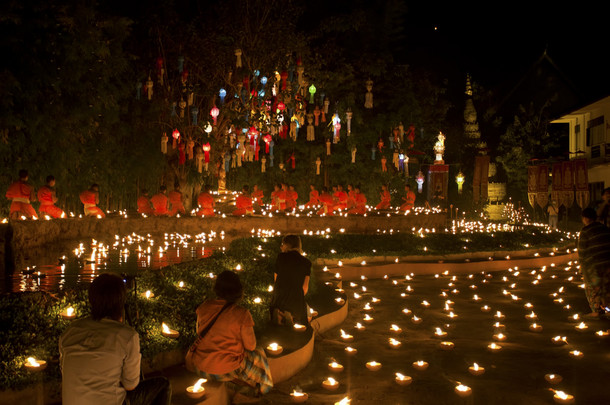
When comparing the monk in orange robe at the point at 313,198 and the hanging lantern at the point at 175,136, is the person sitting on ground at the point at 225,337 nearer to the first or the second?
the hanging lantern at the point at 175,136

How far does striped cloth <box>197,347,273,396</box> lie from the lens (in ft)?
14.8

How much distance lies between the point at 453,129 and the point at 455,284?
26.5 metres

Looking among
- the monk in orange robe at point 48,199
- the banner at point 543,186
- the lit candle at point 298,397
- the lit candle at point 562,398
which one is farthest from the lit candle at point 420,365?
the banner at point 543,186

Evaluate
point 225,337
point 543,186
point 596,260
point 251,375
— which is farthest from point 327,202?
point 225,337

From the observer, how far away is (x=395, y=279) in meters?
11.7

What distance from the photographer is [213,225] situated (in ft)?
52.5

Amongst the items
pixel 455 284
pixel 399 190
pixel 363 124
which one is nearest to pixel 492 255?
pixel 455 284

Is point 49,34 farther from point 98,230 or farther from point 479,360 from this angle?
point 479,360

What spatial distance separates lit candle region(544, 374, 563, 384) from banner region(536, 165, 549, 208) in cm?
A: 2011

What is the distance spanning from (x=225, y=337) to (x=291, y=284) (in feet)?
6.26

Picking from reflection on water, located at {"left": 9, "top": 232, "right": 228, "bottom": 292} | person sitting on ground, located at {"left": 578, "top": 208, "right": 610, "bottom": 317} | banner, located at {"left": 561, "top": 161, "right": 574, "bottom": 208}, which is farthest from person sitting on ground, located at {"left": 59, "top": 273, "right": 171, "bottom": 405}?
banner, located at {"left": 561, "top": 161, "right": 574, "bottom": 208}

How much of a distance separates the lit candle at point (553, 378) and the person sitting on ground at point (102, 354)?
13.2 ft

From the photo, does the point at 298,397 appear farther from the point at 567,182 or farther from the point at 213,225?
the point at 567,182

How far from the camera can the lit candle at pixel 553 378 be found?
534cm
